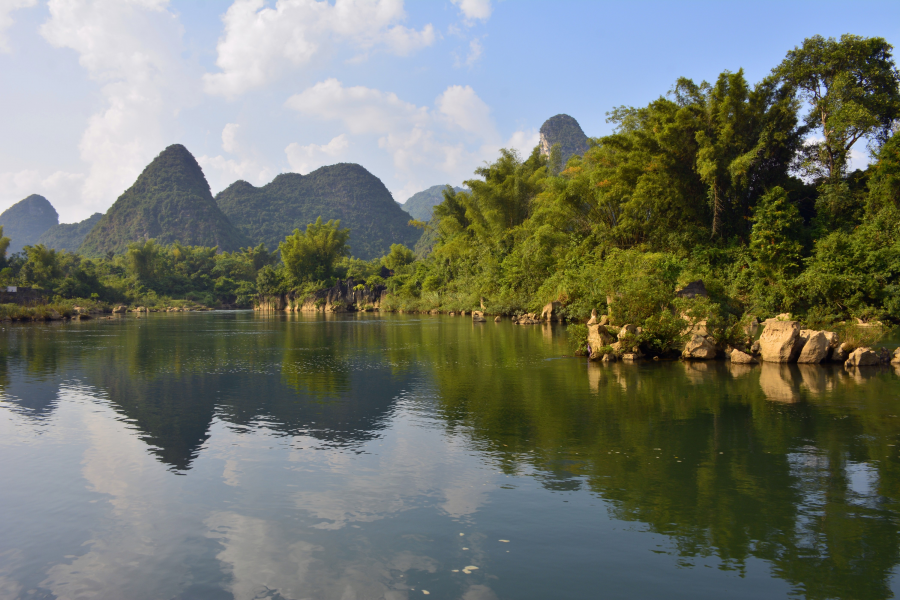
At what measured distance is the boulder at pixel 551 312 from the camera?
113ft

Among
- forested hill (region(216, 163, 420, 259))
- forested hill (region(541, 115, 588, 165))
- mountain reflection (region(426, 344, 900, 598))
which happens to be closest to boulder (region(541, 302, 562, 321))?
mountain reflection (region(426, 344, 900, 598))

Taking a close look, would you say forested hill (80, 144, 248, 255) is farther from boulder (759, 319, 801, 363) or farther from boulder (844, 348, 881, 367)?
boulder (844, 348, 881, 367)

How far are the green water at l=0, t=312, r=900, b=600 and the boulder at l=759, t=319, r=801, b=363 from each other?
6.02ft

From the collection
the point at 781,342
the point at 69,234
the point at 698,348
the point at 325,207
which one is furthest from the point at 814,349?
the point at 69,234

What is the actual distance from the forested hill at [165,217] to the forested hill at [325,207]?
36.7 feet

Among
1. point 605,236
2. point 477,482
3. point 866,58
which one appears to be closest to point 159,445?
point 477,482

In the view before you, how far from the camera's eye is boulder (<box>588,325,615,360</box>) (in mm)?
16938

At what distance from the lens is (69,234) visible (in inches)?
6752

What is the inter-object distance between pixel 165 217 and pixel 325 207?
1700 inches

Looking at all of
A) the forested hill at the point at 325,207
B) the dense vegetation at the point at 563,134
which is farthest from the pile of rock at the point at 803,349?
the forested hill at the point at 325,207

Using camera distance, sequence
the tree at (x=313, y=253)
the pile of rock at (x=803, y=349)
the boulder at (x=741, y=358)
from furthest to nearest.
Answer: the tree at (x=313, y=253) → the boulder at (x=741, y=358) → the pile of rock at (x=803, y=349)

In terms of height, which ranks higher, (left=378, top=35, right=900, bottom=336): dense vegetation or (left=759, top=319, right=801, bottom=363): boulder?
(left=378, top=35, right=900, bottom=336): dense vegetation

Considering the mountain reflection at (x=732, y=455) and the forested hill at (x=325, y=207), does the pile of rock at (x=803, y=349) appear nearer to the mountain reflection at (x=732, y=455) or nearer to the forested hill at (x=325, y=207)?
the mountain reflection at (x=732, y=455)

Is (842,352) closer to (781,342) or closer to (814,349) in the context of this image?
(814,349)
